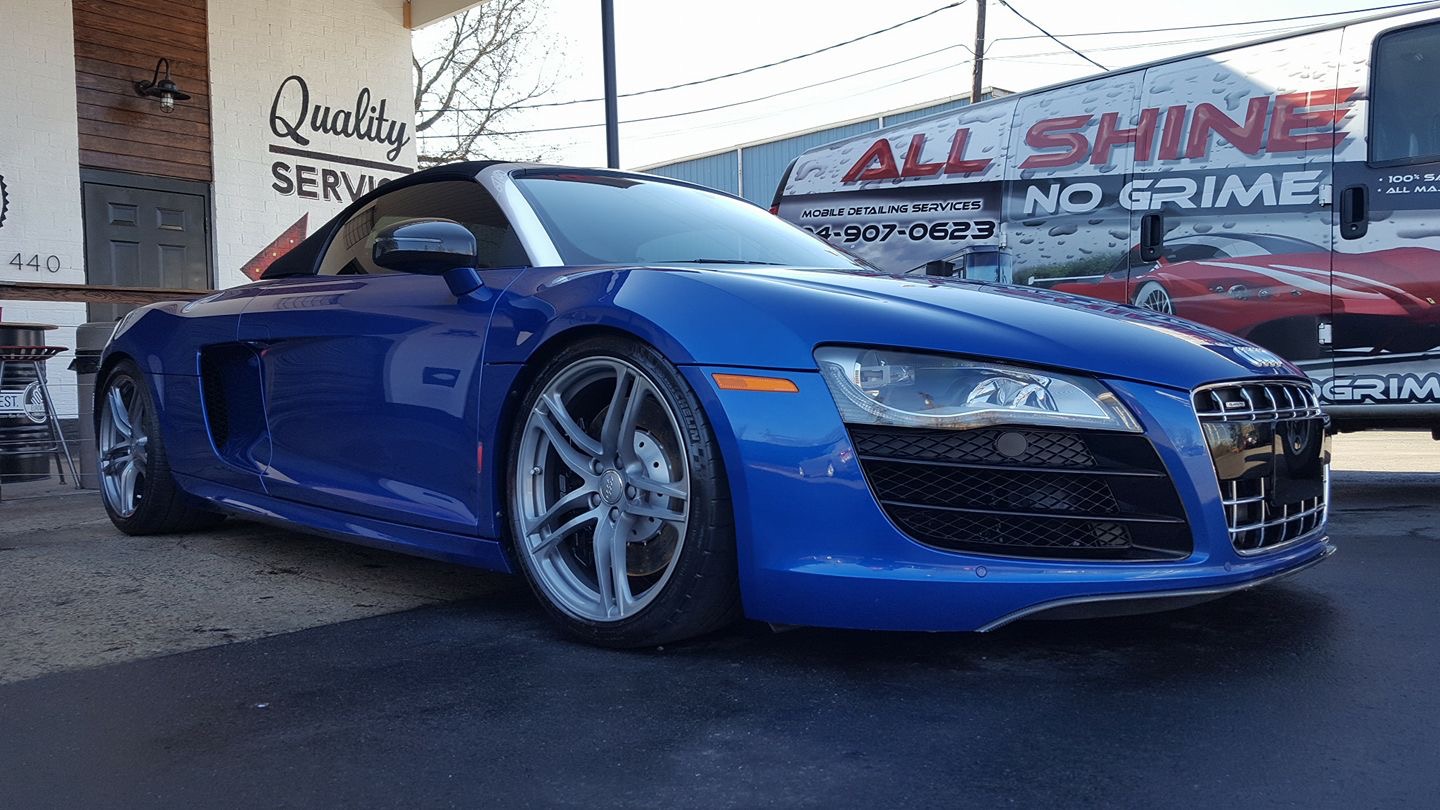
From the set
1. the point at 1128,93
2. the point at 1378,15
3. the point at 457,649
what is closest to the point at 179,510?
the point at 457,649

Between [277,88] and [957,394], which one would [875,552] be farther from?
[277,88]

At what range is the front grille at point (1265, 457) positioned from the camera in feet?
7.70

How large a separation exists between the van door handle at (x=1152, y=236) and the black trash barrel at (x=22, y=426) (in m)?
Result: 5.93

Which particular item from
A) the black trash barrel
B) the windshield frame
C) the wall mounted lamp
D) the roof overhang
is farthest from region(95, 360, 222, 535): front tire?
the roof overhang

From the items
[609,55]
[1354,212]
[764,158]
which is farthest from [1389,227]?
[764,158]

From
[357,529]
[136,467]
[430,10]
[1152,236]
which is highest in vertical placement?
[430,10]

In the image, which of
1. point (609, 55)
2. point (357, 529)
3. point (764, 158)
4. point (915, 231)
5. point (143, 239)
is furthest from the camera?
point (764, 158)

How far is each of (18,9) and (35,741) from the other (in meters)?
8.85

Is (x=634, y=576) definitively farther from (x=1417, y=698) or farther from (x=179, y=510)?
(x=179, y=510)

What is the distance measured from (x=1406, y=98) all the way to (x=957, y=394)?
12.6 feet

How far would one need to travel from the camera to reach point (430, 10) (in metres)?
11.5

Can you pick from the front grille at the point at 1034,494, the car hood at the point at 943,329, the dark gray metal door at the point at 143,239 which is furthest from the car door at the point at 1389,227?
the dark gray metal door at the point at 143,239

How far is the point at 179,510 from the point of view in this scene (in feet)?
14.3

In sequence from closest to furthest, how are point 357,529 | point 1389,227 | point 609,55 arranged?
point 357,529 → point 1389,227 → point 609,55
